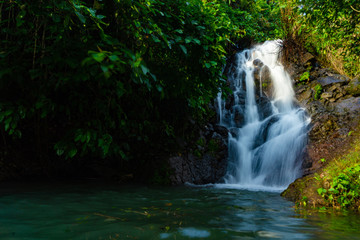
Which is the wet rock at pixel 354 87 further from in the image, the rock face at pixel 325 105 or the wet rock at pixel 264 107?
the wet rock at pixel 264 107

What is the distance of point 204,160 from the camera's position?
22.6 ft

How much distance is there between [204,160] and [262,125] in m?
2.51

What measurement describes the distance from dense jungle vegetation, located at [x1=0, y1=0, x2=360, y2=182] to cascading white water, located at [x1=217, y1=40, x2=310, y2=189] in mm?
1447

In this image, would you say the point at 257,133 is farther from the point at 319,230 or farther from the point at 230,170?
the point at 319,230

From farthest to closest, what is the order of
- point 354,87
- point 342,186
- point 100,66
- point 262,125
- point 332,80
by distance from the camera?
point 332,80
point 262,125
point 354,87
point 342,186
point 100,66

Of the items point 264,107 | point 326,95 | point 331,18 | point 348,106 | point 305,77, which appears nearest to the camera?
point 331,18

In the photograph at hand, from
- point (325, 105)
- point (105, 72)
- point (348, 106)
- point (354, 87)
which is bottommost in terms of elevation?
point (105, 72)

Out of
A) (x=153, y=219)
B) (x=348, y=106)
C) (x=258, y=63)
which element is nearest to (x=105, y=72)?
(x=153, y=219)

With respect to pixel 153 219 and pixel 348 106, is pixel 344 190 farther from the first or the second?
pixel 348 106

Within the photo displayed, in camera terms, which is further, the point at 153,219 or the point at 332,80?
the point at 332,80

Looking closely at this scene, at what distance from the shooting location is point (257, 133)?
8125 millimetres

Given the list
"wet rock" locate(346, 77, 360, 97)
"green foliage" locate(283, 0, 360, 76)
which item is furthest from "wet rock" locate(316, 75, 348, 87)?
"green foliage" locate(283, 0, 360, 76)

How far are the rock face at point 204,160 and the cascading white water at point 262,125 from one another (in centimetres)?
28

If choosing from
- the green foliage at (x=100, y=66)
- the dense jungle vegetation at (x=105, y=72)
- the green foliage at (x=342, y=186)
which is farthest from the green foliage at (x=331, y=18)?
the green foliage at (x=342, y=186)
